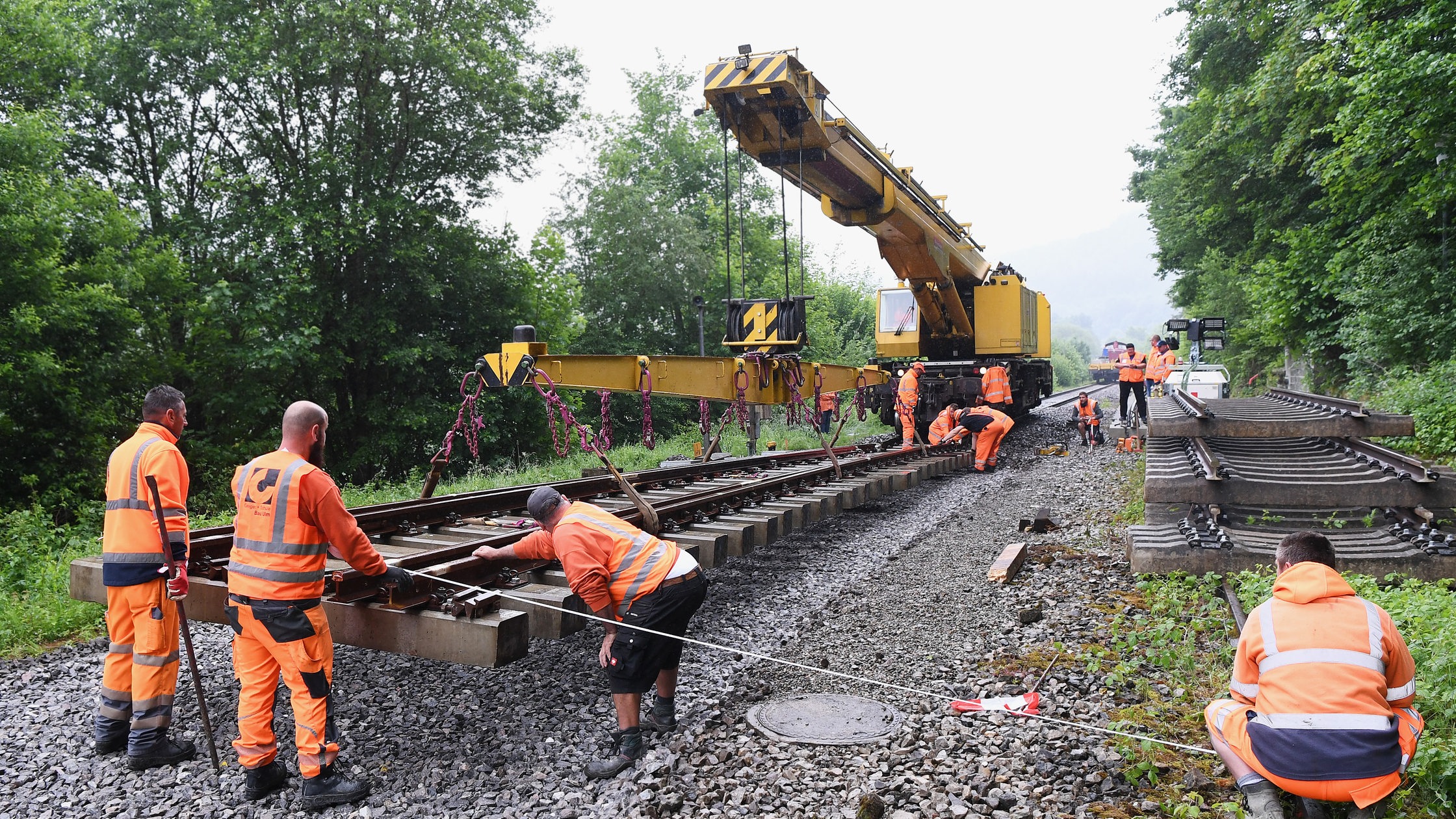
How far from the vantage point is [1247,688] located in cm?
298

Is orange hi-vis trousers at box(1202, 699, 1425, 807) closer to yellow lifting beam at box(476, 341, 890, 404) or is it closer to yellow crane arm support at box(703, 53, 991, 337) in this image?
yellow lifting beam at box(476, 341, 890, 404)

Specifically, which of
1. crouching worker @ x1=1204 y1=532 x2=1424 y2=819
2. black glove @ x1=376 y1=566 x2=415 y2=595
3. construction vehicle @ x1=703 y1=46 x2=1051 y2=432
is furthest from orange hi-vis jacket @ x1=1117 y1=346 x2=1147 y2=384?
black glove @ x1=376 y1=566 x2=415 y2=595

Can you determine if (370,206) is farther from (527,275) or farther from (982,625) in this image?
(982,625)

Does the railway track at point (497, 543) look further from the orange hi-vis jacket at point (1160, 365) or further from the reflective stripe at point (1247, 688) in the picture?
the orange hi-vis jacket at point (1160, 365)

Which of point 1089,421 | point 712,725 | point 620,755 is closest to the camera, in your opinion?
point 620,755

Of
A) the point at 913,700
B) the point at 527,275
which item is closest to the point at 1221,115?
the point at 527,275

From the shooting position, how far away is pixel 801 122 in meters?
7.82

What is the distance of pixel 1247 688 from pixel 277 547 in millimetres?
3802

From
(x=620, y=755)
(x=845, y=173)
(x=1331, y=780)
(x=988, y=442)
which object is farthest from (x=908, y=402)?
(x=1331, y=780)

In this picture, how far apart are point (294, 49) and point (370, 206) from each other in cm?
320

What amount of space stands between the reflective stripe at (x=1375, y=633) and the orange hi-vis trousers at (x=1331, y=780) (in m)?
0.19

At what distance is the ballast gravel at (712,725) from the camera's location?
3.27 metres

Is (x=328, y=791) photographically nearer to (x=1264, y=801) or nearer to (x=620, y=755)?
(x=620, y=755)

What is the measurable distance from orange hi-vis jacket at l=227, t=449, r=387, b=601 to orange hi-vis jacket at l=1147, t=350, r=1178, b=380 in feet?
48.5
